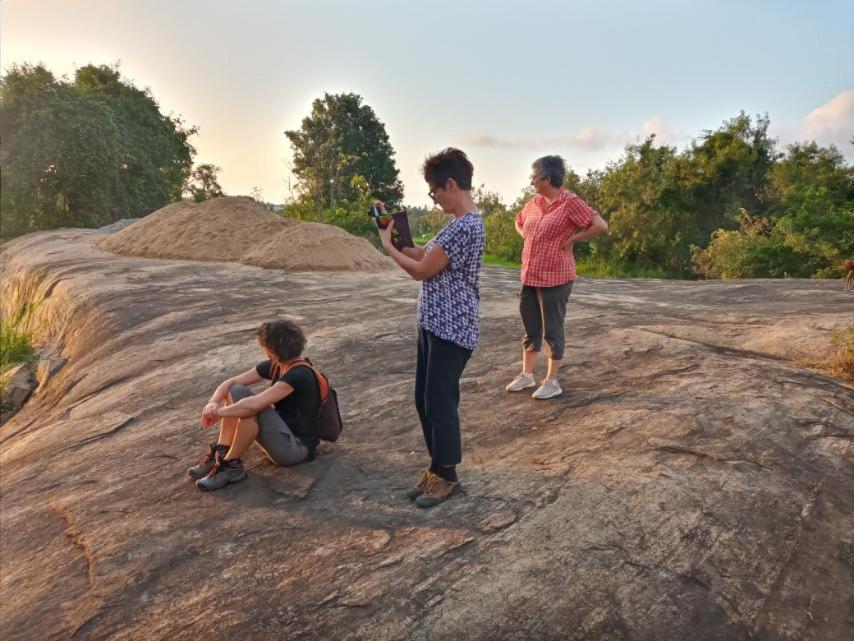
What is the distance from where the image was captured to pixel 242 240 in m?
12.8

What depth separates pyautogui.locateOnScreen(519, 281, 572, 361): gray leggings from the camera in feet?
13.4

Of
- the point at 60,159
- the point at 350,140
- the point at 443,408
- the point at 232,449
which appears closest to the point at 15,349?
the point at 232,449

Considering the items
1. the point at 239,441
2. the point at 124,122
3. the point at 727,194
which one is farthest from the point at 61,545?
the point at 124,122

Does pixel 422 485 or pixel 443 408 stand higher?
pixel 443 408

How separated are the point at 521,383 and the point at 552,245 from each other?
1.10 meters

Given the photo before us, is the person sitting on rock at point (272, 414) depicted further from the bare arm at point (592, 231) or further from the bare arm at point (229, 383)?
the bare arm at point (592, 231)

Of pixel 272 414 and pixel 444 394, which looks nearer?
pixel 444 394

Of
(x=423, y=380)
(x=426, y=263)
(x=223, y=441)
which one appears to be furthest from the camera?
(x=223, y=441)

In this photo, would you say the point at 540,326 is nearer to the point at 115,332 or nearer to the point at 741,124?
the point at 115,332

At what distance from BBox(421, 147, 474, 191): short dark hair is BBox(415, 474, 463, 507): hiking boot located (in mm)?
1456

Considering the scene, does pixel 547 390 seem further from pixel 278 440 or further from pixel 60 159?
pixel 60 159

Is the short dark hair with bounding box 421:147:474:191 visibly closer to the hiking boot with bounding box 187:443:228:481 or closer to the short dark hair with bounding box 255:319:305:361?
the short dark hair with bounding box 255:319:305:361

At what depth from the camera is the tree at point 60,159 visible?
69.4ft

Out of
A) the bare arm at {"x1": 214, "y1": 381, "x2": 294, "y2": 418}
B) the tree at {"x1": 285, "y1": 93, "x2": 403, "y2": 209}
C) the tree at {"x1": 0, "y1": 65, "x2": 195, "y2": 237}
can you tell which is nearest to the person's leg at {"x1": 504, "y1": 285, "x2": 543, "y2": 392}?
the bare arm at {"x1": 214, "y1": 381, "x2": 294, "y2": 418}
